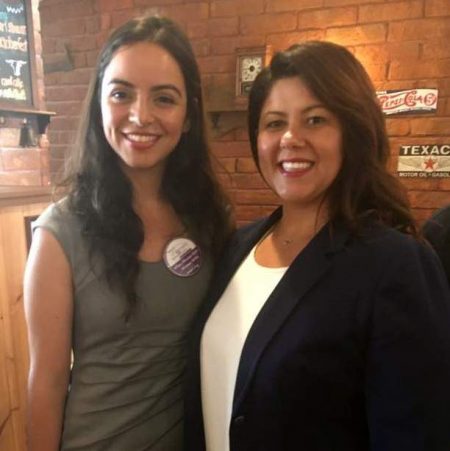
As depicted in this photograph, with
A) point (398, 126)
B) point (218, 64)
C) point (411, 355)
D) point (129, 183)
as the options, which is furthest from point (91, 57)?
point (411, 355)

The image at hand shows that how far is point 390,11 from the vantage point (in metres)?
2.42

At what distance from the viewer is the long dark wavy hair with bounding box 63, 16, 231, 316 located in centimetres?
107

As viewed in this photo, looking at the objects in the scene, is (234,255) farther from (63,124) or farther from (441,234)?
(63,124)

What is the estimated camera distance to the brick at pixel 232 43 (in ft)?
8.79

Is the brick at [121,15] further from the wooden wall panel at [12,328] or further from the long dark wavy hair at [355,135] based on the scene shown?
the long dark wavy hair at [355,135]

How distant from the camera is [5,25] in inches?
71.9

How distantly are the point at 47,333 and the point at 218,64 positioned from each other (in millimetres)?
2161

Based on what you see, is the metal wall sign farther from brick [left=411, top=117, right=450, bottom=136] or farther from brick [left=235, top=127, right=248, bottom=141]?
brick [left=235, top=127, right=248, bottom=141]

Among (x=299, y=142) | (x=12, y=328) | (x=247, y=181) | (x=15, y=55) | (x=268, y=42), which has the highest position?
(x=268, y=42)

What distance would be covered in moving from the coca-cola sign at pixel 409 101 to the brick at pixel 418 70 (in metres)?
0.08

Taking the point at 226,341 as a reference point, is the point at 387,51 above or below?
above

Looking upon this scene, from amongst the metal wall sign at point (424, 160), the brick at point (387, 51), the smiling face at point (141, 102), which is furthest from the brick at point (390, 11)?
the smiling face at point (141, 102)

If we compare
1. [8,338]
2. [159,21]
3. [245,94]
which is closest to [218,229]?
[159,21]

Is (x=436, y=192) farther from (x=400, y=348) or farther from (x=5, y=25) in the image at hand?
(x=5, y=25)
